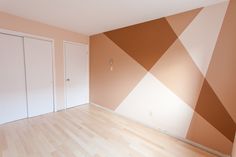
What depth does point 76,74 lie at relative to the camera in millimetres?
3953

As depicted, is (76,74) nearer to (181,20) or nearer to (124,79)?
(124,79)

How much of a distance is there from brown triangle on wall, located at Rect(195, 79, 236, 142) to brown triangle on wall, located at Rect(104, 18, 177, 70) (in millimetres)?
990

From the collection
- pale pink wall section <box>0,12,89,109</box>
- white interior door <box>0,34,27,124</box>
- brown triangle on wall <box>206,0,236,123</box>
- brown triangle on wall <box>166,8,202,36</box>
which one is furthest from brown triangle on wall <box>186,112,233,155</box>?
white interior door <box>0,34,27,124</box>

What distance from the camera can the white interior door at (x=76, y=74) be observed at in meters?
3.74

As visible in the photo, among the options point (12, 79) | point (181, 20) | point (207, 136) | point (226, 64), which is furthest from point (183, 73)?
point (12, 79)

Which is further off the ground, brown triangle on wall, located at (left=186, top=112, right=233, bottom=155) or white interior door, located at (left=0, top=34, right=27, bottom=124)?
white interior door, located at (left=0, top=34, right=27, bottom=124)

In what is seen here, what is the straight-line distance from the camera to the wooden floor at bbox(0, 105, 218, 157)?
1933mm

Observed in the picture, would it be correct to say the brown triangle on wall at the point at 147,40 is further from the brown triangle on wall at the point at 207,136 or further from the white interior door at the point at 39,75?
the white interior door at the point at 39,75

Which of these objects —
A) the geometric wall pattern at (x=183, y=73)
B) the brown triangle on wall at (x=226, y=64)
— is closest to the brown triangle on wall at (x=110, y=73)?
the geometric wall pattern at (x=183, y=73)

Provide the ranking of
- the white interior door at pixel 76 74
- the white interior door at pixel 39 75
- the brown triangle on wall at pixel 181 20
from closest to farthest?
1. the brown triangle on wall at pixel 181 20
2. the white interior door at pixel 39 75
3. the white interior door at pixel 76 74

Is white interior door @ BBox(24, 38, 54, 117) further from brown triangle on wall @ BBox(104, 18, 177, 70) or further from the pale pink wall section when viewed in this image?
brown triangle on wall @ BBox(104, 18, 177, 70)

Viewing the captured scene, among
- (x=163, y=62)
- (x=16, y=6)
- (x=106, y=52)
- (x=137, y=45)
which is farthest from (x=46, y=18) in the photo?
(x=163, y=62)

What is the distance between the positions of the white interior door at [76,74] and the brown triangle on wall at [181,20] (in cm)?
264

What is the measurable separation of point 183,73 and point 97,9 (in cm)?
190
